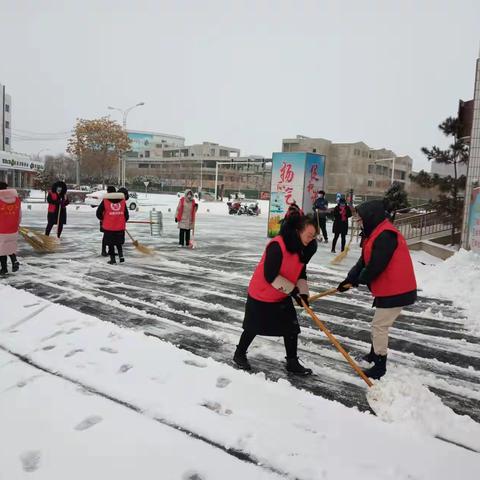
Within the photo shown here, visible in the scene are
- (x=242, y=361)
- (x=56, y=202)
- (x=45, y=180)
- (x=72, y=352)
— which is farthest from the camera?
(x=45, y=180)

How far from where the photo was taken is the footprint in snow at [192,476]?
8.50 ft

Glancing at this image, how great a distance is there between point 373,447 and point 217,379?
1.46 meters

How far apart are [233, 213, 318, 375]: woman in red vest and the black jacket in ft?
1.64

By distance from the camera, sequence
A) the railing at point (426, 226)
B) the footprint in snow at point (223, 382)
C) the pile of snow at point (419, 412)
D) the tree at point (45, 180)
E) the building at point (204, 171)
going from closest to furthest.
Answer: the pile of snow at point (419, 412) → the footprint in snow at point (223, 382) → the railing at point (426, 226) → the tree at point (45, 180) → the building at point (204, 171)

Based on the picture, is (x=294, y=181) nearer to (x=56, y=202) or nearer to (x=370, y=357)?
(x=56, y=202)

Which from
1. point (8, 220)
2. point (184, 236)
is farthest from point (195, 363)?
point (184, 236)

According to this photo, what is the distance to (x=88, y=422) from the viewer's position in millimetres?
3100

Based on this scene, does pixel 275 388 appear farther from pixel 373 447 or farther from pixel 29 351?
pixel 29 351

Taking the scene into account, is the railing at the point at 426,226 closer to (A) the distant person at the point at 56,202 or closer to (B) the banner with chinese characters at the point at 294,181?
(B) the banner with chinese characters at the point at 294,181

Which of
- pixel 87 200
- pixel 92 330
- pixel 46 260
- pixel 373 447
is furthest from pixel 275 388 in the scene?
pixel 87 200

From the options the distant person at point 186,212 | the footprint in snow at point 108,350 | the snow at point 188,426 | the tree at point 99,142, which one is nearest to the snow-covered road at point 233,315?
the snow at point 188,426

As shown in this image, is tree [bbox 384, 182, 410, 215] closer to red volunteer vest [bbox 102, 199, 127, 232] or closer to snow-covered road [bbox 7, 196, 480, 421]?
snow-covered road [bbox 7, 196, 480, 421]

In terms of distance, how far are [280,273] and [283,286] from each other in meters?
0.12

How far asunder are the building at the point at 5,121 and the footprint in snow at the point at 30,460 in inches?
2865
